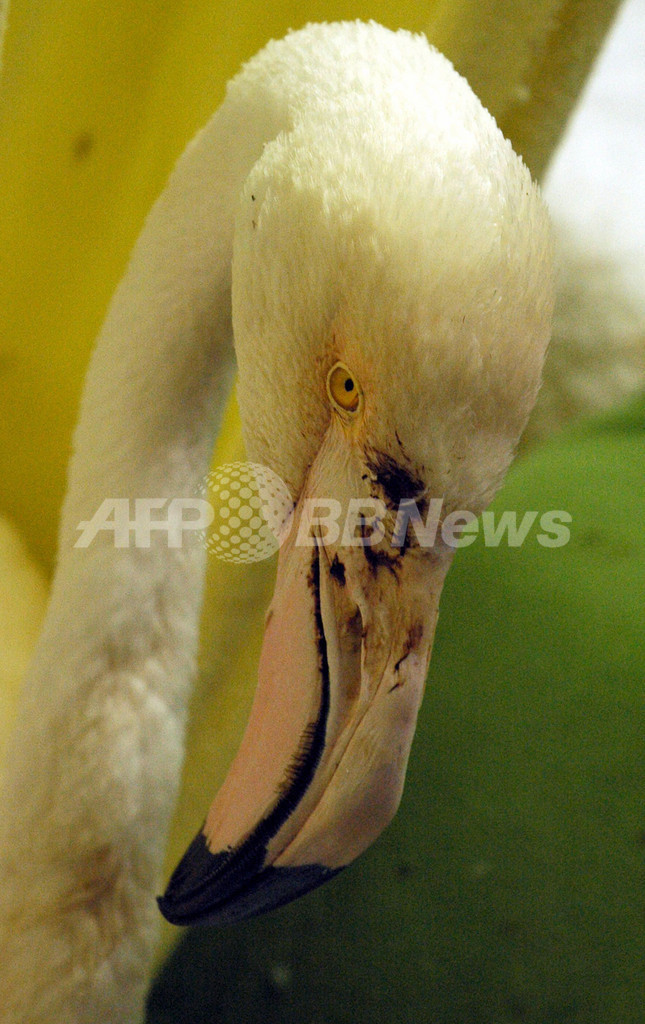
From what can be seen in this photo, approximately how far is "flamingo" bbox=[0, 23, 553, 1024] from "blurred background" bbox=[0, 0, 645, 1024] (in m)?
0.17

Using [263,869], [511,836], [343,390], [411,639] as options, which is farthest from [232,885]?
[511,836]

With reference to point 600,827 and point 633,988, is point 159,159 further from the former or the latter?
point 633,988

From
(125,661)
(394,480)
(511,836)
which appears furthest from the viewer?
(511,836)

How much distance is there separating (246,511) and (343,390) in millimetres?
251

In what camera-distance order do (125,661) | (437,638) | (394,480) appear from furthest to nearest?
1. (437,638)
2. (125,661)
3. (394,480)

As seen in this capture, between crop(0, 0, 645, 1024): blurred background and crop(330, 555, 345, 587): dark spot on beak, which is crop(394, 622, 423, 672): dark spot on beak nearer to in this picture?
crop(330, 555, 345, 587): dark spot on beak

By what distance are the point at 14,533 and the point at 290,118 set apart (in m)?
0.63

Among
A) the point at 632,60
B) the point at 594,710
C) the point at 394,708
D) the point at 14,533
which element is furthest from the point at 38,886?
the point at 632,60

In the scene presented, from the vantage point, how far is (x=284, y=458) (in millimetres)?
545

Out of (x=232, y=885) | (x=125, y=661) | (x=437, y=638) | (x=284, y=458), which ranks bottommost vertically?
(x=232, y=885)

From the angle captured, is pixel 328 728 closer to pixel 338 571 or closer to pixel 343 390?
pixel 338 571

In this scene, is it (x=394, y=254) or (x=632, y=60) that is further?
(x=632, y=60)

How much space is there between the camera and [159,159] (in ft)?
3.23

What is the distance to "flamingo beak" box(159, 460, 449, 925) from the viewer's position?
18.6 inches
